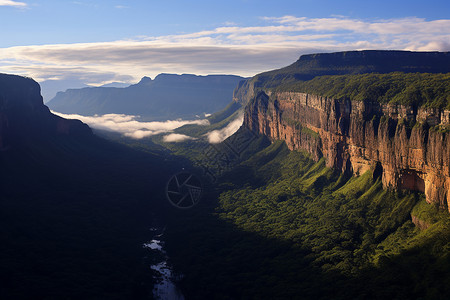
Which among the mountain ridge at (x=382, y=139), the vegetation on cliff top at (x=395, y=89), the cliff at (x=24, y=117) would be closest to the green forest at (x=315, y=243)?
the mountain ridge at (x=382, y=139)

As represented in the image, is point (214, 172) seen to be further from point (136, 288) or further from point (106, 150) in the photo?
point (136, 288)

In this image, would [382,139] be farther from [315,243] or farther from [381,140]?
[315,243]

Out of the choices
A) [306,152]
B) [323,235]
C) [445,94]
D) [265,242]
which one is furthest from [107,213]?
[445,94]

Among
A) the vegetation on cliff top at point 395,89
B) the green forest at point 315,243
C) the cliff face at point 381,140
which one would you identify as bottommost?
the green forest at point 315,243

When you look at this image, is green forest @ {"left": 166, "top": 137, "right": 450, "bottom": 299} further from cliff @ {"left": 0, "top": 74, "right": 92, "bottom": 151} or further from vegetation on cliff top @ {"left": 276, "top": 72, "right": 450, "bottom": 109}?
cliff @ {"left": 0, "top": 74, "right": 92, "bottom": 151}

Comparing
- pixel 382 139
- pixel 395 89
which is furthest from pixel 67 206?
pixel 395 89

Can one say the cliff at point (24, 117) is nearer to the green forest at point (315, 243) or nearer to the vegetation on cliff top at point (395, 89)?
the green forest at point (315, 243)
